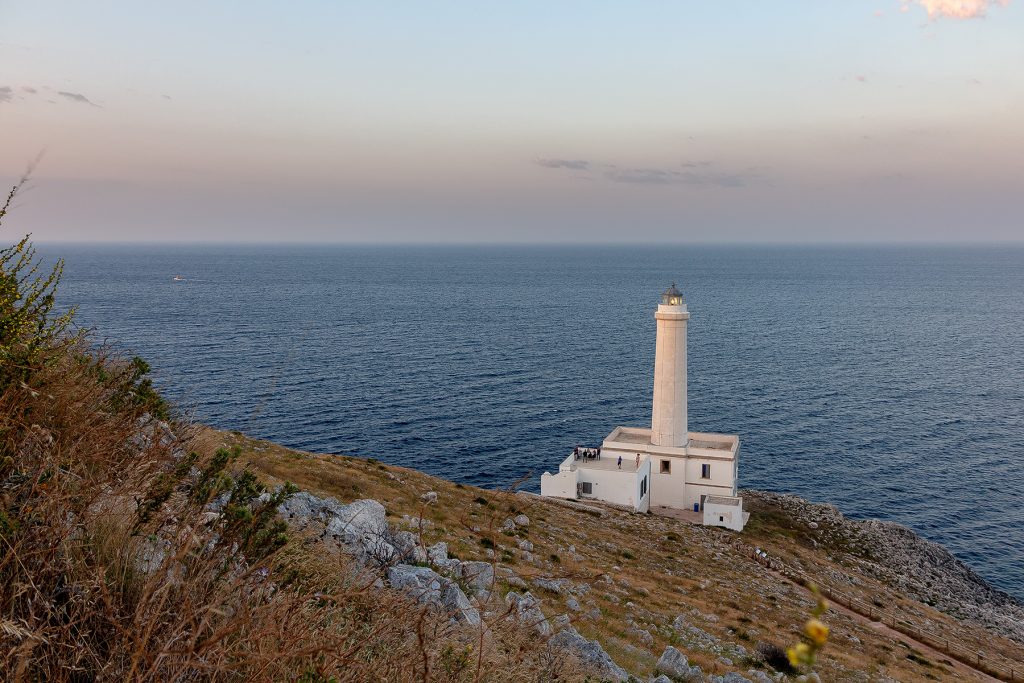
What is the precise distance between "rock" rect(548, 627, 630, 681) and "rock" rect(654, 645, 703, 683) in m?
2.45

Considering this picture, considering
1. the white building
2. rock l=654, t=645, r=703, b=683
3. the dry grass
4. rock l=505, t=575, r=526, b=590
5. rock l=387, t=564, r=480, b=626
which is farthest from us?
the white building

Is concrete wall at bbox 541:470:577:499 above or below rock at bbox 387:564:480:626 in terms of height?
below

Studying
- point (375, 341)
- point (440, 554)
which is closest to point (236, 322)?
point (375, 341)

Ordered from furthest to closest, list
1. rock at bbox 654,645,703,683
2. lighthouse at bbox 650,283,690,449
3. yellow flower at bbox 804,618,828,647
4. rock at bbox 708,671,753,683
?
lighthouse at bbox 650,283,690,449 < rock at bbox 708,671,753,683 < rock at bbox 654,645,703,683 < yellow flower at bbox 804,618,828,647

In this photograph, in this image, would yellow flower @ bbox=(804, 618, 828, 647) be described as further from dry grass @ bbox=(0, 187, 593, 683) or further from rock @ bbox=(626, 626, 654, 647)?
rock @ bbox=(626, 626, 654, 647)

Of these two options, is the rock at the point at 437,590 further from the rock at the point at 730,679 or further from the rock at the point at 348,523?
the rock at the point at 730,679

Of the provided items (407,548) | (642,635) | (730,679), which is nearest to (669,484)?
(642,635)

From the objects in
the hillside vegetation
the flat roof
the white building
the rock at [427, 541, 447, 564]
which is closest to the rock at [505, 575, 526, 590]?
the hillside vegetation

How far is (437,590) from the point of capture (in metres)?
9.19

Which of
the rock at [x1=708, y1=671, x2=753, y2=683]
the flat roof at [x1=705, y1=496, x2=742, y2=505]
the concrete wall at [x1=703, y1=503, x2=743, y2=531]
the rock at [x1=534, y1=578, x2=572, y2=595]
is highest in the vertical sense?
the rock at [x1=534, y1=578, x2=572, y2=595]

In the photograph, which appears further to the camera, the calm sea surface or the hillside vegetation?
the calm sea surface

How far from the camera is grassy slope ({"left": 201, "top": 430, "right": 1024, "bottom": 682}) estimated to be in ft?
56.1

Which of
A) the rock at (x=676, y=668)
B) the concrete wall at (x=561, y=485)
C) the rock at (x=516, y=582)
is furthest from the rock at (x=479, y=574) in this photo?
the concrete wall at (x=561, y=485)

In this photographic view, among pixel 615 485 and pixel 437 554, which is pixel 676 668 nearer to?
pixel 437 554
